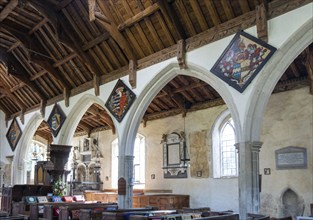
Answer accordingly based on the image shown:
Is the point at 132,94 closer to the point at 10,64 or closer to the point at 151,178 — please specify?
the point at 151,178

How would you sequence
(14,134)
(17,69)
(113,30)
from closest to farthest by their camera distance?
(113,30)
(17,69)
(14,134)

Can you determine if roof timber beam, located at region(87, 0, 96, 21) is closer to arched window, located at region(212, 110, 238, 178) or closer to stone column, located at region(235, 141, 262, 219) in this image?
stone column, located at region(235, 141, 262, 219)

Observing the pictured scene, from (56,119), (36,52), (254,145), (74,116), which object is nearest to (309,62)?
(254,145)

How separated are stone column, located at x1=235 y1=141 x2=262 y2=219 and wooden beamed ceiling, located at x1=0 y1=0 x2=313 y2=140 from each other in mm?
2087

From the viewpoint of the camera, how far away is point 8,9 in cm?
1028

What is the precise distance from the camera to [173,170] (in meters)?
12.6

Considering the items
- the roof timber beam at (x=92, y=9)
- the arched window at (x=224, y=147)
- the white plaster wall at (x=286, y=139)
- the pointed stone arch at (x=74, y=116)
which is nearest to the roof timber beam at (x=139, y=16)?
the roof timber beam at (x=92, y=9)

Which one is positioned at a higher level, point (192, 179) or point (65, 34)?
point (65, 34)

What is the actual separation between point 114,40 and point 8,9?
310 cm

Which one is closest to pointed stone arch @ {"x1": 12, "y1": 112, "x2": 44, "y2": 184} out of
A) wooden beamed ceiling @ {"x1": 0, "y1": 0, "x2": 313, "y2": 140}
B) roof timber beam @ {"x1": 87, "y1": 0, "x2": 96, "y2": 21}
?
wooden beamed ceiling @ {"x1": 0, "y1": 0, "x2": 313, "y2": 140}

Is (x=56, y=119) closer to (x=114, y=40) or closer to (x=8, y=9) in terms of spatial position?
(x=8, y=9)

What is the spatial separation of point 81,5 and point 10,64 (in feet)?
16.1

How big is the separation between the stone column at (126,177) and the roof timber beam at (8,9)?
4.93 m

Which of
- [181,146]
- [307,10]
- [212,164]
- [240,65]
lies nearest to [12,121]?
[181,146]
